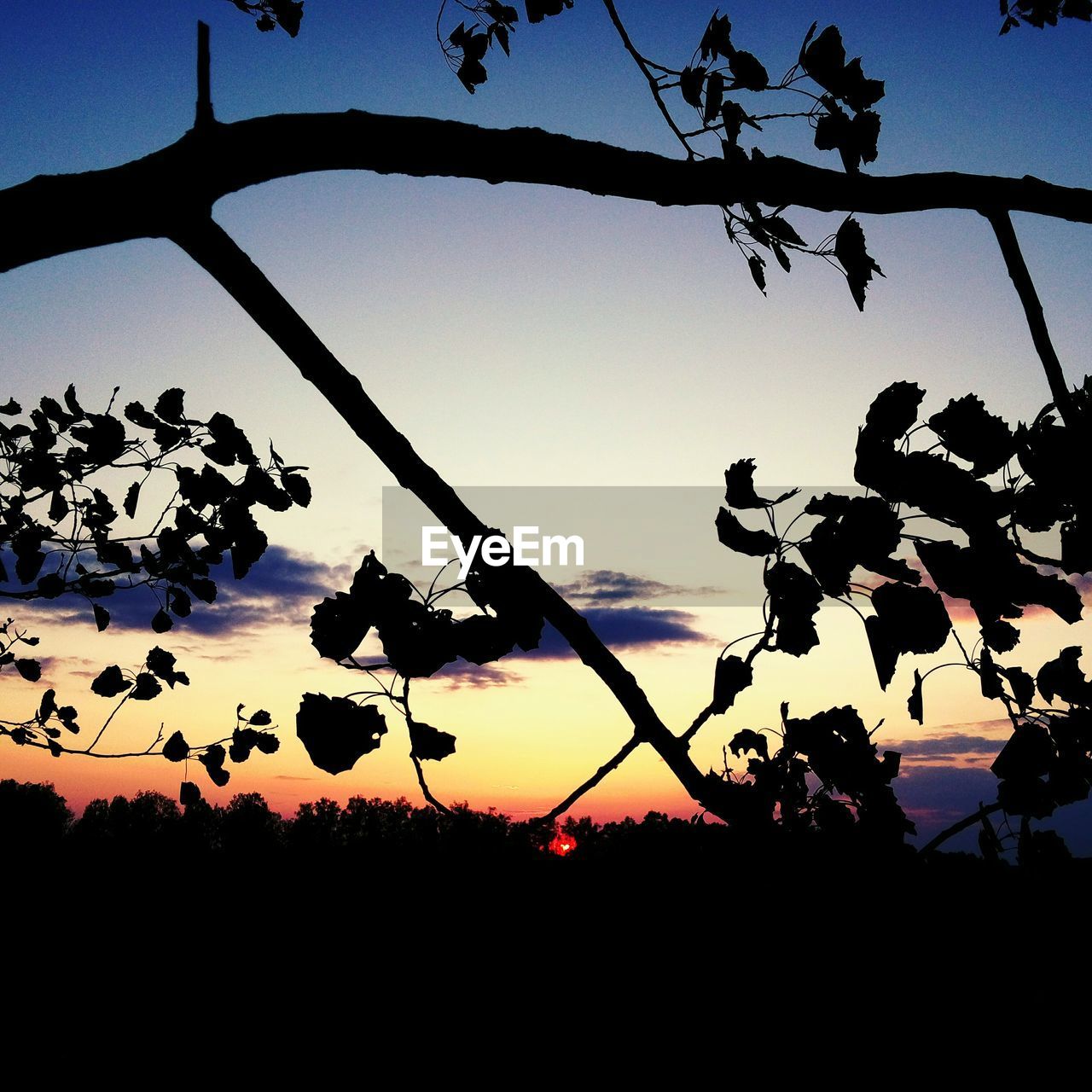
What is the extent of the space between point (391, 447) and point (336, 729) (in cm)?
76

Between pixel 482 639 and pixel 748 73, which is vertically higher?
pixel 748 73

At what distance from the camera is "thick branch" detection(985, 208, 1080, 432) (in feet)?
6.86

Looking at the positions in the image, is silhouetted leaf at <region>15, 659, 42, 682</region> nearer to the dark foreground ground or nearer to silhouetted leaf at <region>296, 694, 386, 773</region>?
the dark foreground ground

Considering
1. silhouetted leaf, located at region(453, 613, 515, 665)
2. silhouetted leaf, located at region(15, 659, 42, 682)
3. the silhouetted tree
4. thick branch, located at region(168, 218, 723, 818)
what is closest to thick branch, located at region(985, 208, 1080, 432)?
the silhouetted tree

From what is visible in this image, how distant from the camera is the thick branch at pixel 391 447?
192 cm

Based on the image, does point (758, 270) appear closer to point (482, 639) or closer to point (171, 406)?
point (482, 639)

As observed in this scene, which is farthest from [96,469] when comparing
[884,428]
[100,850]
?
[100,850]

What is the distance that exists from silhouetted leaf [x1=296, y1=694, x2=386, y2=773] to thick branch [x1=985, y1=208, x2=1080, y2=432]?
175 cm

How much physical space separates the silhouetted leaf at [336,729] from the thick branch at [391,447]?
435 mm

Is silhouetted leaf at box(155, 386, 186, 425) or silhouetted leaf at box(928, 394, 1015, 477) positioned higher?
silhouetted leaf at box(155, 386, 186, 425)

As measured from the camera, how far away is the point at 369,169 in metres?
1.98

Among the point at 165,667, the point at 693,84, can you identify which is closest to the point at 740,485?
the point at 693,84

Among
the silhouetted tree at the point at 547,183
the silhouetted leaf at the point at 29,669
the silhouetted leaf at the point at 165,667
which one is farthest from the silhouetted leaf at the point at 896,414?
the silhouetted leaf at the point at 29,669

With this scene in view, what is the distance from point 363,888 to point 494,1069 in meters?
7.96
